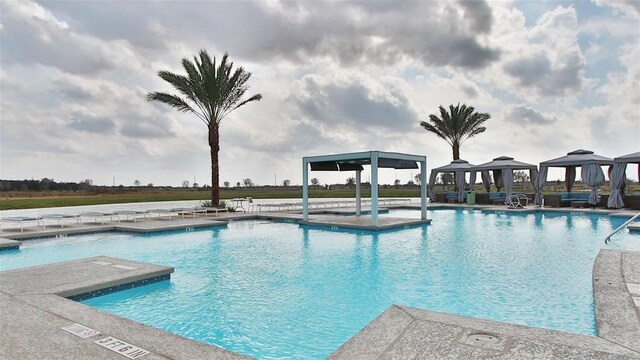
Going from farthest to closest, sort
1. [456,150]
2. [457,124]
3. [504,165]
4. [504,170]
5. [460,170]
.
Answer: [456,150]
[457,124]
[460,170]
[504,170]
[504,165]

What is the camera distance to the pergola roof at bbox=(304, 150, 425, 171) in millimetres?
14438

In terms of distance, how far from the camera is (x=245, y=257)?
30.7ft

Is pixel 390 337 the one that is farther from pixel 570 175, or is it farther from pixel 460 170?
pixel 460 170

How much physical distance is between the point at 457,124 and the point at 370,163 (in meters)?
17.3

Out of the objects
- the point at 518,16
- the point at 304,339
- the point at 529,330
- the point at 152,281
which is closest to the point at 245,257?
the point at 152,281

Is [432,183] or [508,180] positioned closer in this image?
[508,180]

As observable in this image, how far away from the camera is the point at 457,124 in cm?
2962

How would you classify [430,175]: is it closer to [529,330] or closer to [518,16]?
[518,16]

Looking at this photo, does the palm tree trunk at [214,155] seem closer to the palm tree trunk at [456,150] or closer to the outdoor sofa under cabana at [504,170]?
the outdoor sofa under cabana at [504,170]

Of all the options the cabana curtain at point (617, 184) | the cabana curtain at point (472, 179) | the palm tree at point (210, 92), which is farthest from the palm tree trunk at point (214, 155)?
the cabana curtain at point (617, 184)

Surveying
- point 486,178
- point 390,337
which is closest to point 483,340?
point 390,337

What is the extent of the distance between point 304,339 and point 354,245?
6641 mm

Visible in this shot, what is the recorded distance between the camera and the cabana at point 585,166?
19844 millimetres

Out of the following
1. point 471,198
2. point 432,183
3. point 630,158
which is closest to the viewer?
point 630,158
